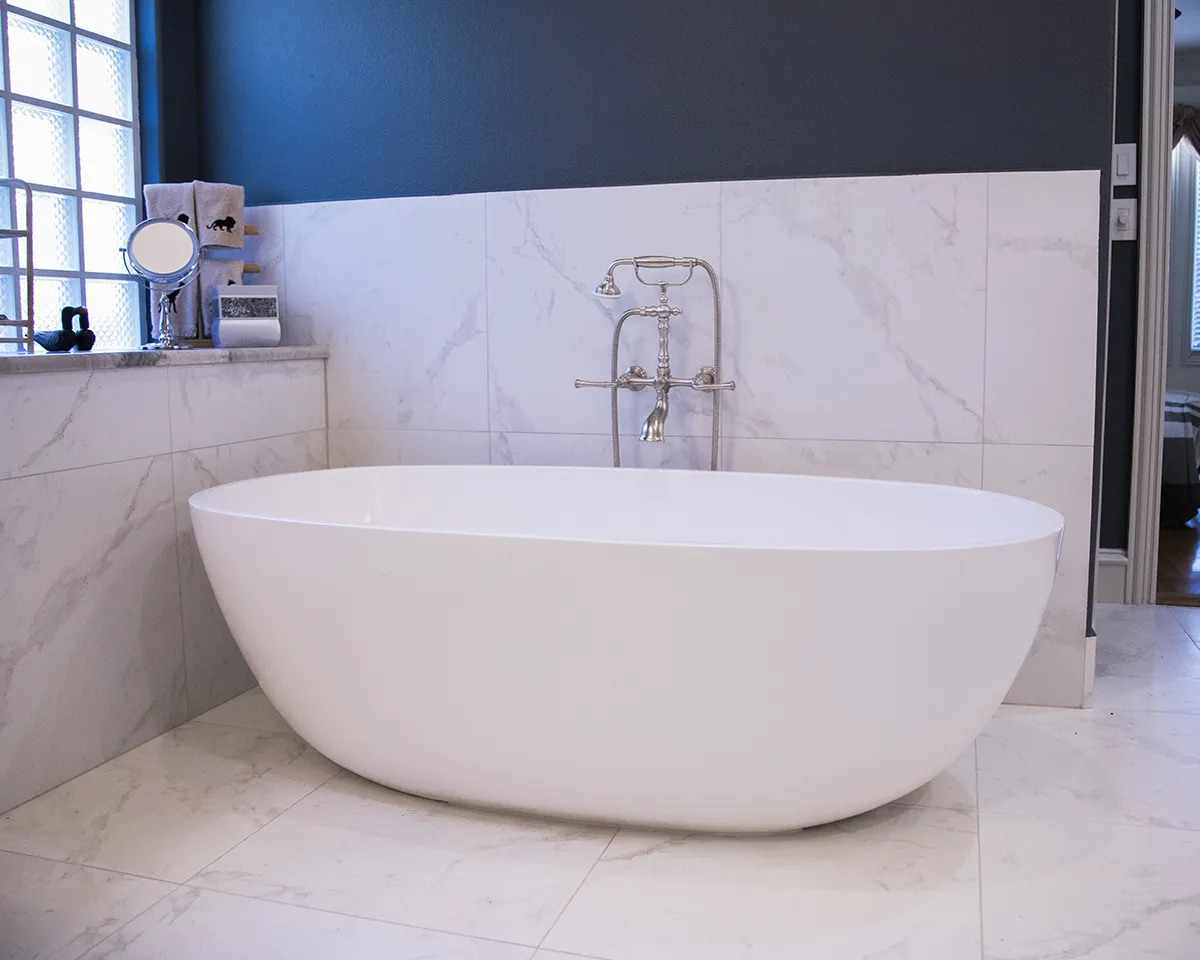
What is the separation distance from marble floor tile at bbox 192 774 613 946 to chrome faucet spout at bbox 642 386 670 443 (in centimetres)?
109

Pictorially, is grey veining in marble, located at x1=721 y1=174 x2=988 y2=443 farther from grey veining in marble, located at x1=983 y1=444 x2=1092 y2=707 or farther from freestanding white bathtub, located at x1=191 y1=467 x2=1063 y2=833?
freestanding white bathtub, located at x1=191 y1=467 x2=1063 y2=833

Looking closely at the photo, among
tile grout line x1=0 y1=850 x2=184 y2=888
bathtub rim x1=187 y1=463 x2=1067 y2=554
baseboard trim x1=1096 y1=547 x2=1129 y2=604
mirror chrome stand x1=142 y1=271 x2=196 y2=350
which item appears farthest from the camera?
baseboard trim x1=1096 y1=547 x2=1129 y2=604

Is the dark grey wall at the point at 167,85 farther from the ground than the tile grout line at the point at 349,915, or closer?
farther from the ground

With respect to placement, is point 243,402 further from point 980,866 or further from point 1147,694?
point 1147,694

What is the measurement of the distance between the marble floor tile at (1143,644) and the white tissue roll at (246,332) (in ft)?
8.11

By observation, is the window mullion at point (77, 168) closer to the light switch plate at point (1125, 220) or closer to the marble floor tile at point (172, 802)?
the marble floor tile at point (172, 802)

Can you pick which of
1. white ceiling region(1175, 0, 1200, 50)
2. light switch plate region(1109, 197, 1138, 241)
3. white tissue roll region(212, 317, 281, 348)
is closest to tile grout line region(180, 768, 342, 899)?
white tissue roll region(212, 317, 281, 348)

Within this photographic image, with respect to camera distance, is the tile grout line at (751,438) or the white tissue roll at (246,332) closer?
the tile grout line at (751,438)

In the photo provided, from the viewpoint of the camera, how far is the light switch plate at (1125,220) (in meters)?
3.77

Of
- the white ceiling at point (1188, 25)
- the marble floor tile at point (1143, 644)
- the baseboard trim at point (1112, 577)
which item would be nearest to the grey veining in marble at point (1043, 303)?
the marble floor tile at point (1143, 644)

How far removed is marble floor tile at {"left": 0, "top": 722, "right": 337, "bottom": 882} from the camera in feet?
7.02

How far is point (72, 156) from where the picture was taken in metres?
3.15

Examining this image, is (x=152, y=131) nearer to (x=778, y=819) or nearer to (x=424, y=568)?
(x=424, y=568)

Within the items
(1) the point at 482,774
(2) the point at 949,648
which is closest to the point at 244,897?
(1) the point at 482,774
